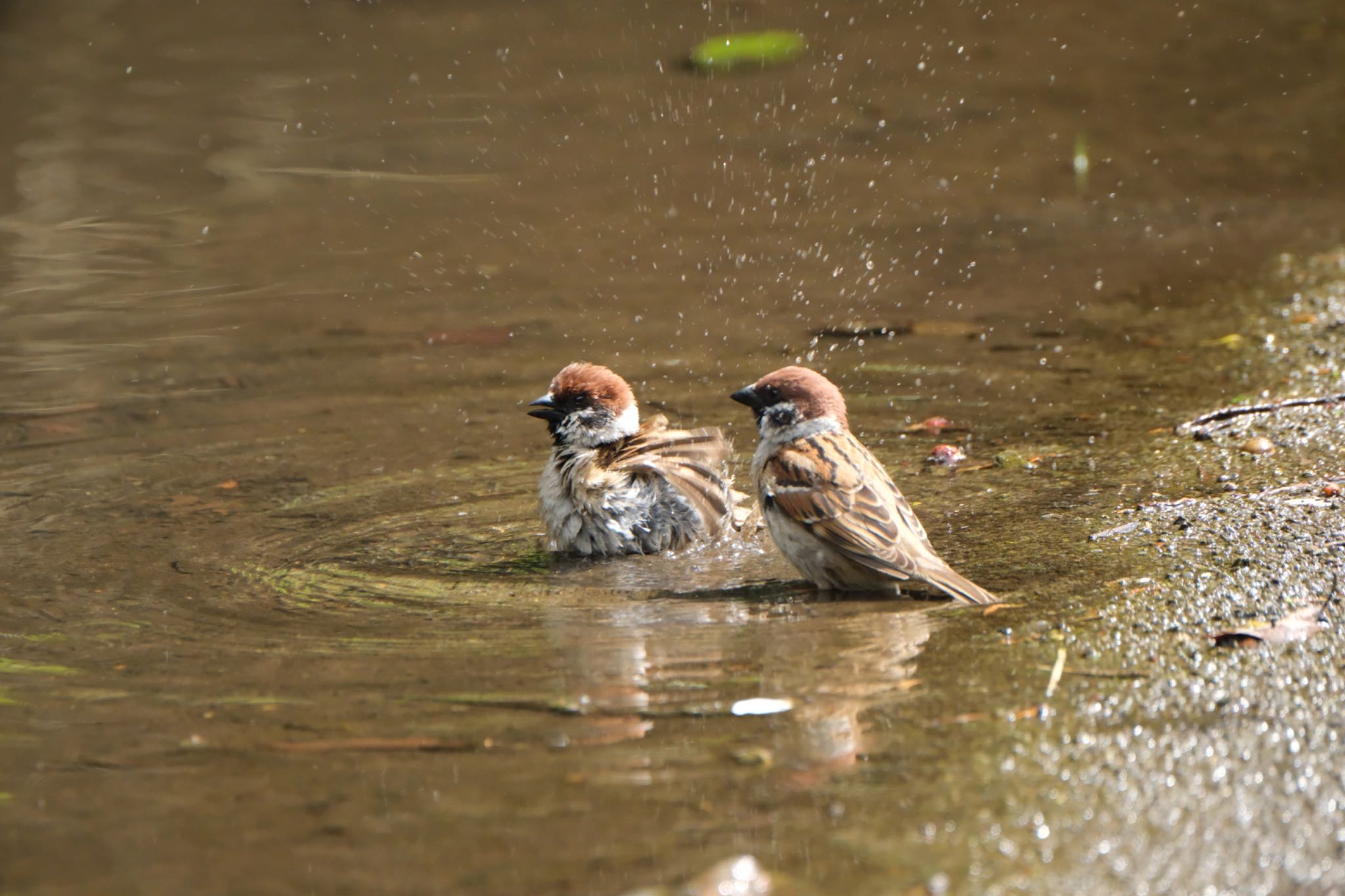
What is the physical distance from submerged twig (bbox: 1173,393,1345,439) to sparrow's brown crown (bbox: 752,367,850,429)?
1.60 m

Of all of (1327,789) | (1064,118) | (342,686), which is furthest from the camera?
(1064,118)

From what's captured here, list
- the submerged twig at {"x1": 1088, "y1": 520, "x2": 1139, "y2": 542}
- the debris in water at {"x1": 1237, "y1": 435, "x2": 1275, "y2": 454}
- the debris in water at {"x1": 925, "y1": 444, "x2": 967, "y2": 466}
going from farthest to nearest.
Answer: the debris in water at {"x1": 925, "y1": 444, "x2": 967, "y2": 466}, the debris in water at {"x1": 1237, "y1": 435, "x2": 1275, "y2": 454}, the submerged twig at {"x1": 1088, "y1": 520, "x2": 1139, "y2": 542}

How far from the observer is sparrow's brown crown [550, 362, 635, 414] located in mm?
5512

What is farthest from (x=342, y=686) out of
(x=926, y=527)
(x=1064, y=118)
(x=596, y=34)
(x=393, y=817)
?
(x=596, y=34)

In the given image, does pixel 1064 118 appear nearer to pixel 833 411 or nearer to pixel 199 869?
pixel 833 411

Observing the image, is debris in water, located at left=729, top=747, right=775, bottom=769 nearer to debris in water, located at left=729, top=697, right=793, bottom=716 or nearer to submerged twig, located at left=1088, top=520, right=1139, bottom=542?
debris in water, located at left=729, top=697, right=793, bottom=716

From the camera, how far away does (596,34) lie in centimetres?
1142

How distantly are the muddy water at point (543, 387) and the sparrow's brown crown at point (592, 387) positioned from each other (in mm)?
522

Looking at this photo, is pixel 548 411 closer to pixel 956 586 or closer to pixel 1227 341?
pixel 956 586

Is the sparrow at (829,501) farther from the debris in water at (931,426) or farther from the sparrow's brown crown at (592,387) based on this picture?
the debris in water at (931,426)

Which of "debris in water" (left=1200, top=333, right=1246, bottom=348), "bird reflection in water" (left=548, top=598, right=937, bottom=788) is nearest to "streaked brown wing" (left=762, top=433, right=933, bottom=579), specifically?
"bird reflection in water" (left=548, top=598, right=937, bottom=788)

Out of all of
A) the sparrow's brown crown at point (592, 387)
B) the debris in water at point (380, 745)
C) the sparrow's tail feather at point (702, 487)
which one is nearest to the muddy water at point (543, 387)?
the debris in water at point (380, 745)

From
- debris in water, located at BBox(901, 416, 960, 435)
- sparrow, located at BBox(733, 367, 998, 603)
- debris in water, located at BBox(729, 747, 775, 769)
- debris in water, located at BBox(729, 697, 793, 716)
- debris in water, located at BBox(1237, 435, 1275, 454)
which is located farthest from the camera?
debris in water, located at BBox(901, 416, 960, 435)

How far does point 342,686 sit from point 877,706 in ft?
4.35
